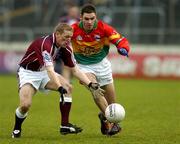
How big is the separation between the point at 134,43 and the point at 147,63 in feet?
6.45

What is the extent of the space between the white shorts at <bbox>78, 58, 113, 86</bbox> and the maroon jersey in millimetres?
648

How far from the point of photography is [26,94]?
9695mm

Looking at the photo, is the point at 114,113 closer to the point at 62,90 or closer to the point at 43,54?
the point at 62,90

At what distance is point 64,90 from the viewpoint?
30.3 feet

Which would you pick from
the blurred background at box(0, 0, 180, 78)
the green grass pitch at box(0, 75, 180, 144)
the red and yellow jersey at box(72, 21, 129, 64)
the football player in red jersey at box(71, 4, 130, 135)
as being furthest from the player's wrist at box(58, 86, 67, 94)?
the blurred background at box(0, 0, 180, 78)

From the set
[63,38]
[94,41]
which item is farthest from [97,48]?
[63,38]

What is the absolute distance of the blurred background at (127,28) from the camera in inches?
971

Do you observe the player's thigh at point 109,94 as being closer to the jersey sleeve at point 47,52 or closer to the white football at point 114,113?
the white football at point 114,113

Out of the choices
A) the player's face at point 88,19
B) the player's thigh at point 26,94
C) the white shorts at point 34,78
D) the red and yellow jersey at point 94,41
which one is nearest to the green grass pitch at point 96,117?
the player's thigh at point 26,94

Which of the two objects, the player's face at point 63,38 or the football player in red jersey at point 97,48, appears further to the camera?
the football player in red jersey at point 97,48

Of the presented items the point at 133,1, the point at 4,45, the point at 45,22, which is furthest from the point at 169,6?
the point at 4,45

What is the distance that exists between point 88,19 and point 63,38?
859 millimetres

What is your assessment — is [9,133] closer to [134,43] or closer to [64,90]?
[64,90]

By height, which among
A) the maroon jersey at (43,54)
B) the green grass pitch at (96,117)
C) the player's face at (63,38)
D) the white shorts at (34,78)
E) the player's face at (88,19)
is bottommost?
the green grass pitch at (96,117)
